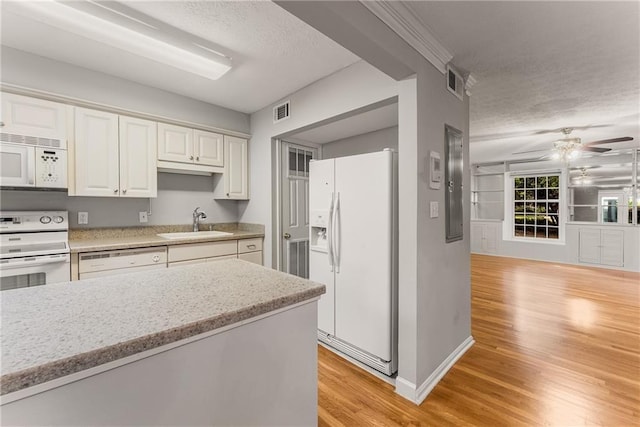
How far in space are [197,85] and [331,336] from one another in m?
2.77

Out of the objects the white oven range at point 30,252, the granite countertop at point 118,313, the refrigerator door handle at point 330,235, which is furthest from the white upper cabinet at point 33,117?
the refrigerator door handle at point 330,235

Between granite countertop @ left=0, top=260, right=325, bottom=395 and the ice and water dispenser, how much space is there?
1302mm

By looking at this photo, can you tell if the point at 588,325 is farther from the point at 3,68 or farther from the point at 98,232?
the point at 3,68

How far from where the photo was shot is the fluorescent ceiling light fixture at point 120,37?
5.11 ft

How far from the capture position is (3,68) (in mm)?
2100

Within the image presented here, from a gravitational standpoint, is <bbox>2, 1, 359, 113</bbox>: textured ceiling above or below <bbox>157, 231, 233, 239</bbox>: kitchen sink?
above

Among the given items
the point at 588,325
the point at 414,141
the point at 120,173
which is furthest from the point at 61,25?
the point at 588,325

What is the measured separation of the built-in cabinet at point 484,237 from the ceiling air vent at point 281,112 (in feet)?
20.2

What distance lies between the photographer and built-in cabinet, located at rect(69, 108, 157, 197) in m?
2.40

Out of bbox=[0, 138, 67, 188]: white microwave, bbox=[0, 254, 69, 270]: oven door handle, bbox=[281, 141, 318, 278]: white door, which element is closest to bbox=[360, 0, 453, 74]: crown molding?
bbox=[281, 141, 318, 278]: white door

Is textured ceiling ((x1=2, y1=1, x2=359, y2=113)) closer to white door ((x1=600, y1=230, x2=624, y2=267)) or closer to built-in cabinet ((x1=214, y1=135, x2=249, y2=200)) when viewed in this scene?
built-in cabinet ((x1=214, y1=135, x2=249, y2=200))

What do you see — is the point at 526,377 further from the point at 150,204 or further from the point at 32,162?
the point at 32,162

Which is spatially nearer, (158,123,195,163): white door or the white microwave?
the white microwave

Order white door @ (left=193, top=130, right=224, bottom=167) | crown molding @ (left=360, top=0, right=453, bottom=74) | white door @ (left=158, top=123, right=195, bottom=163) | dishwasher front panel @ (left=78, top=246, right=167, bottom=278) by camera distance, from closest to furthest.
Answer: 1. crown molding @ (left=360, top=0, right=453, bottom=74)
2. dishwasher front panel @ (left=78, top=246, right=167, bottom=278)
3. white door @ (left=158, top=123, right=195, bottom=163)
4. white door @ (left=193, top=130, right=224, bottom=167)
